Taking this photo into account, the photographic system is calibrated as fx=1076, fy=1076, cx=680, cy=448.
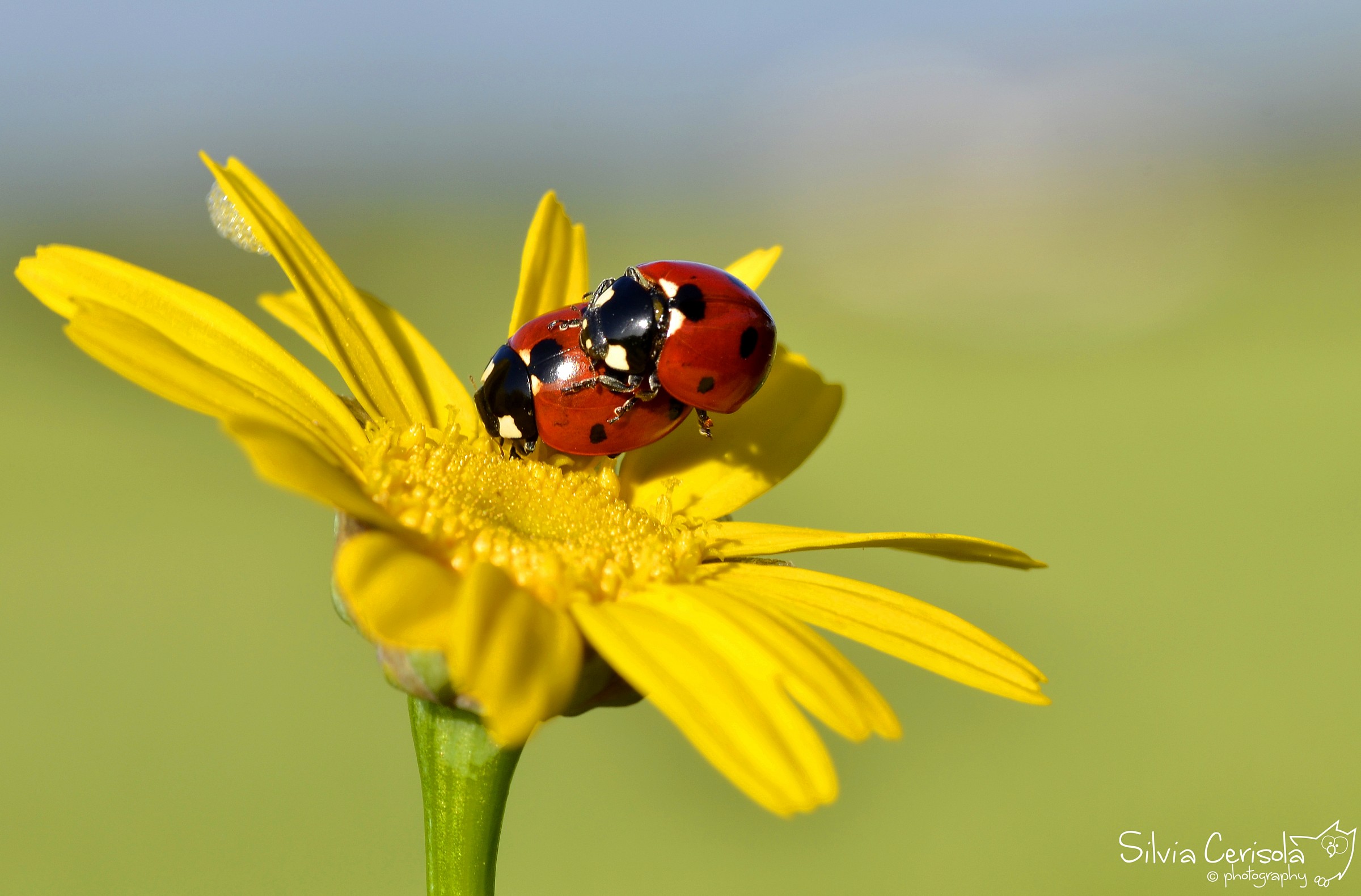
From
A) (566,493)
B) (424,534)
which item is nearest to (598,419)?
(566,493)

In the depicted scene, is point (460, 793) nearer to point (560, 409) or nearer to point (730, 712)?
point (730, 712)

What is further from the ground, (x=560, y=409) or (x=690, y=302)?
(x=690, y=302)

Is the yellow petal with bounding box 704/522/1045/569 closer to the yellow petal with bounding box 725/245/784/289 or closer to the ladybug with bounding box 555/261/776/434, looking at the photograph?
the ladybug with bounding box 555/261/776/434

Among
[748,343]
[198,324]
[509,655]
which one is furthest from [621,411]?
[509,655]

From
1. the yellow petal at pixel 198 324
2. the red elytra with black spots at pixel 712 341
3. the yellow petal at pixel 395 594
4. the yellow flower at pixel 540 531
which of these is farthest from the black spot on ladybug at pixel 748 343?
the yellow petal at pixel 395 594

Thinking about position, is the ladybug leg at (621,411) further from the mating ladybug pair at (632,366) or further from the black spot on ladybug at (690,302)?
the black spot on ladybug at (690,302)

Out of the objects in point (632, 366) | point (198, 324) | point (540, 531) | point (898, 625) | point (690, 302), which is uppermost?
point (690, 302)

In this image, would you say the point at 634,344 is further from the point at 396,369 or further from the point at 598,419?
the point at 396,369
